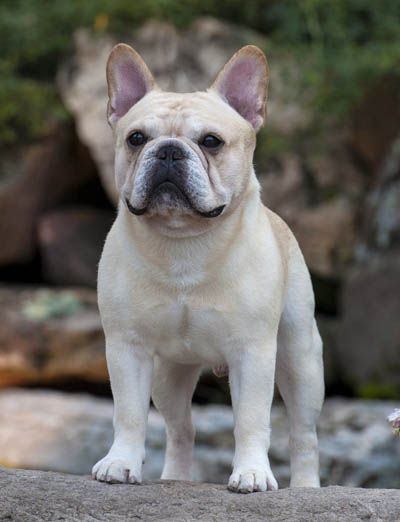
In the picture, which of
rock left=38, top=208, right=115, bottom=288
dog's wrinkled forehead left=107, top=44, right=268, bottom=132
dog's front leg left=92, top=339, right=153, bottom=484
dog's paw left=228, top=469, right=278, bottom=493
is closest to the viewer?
dog's paw left=228, top=469, right=278, bottom=493

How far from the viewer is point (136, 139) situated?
12.5 ft

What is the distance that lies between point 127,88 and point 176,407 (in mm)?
1635

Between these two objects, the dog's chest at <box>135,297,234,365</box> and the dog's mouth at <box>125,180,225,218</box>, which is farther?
the dog's chest at <box>135,297,234,365</box>

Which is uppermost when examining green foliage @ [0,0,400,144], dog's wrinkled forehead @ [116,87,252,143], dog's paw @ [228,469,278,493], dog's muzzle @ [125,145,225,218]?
green foliage @ [0,0,400,144]

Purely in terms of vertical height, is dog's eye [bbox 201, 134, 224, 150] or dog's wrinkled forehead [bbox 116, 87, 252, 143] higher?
dog's wrinkled forehead [bbox 116, 87, 252, 143]

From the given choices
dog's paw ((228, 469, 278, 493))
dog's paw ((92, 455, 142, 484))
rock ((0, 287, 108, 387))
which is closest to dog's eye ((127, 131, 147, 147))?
dog's paw ((92, 455, 142, 484))

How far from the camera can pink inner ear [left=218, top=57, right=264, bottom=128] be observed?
4.11 metres

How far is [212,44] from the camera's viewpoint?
1073 centimetres

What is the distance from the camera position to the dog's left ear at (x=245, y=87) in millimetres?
4098

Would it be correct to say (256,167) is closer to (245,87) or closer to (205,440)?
(205,440)

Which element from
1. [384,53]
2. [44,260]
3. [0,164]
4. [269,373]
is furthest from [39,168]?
[269,373]

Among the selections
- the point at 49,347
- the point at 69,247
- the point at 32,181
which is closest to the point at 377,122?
the point at 69,247

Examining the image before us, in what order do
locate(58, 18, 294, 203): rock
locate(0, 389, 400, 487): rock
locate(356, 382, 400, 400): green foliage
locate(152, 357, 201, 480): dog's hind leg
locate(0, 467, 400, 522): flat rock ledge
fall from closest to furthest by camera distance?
locate(0, 467, 400, 522): flat rock ledge, locate(152, 357, 201, 480): dog's hind leg, locate(0, 389, 400, 487): rock, locate(356, 382, 400, 400): green foliage, locate(58, 18, 294, 203): rock

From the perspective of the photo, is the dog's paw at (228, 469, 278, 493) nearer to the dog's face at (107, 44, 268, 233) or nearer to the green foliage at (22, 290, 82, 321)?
the dog's face at (107, 44, 268, 233)
